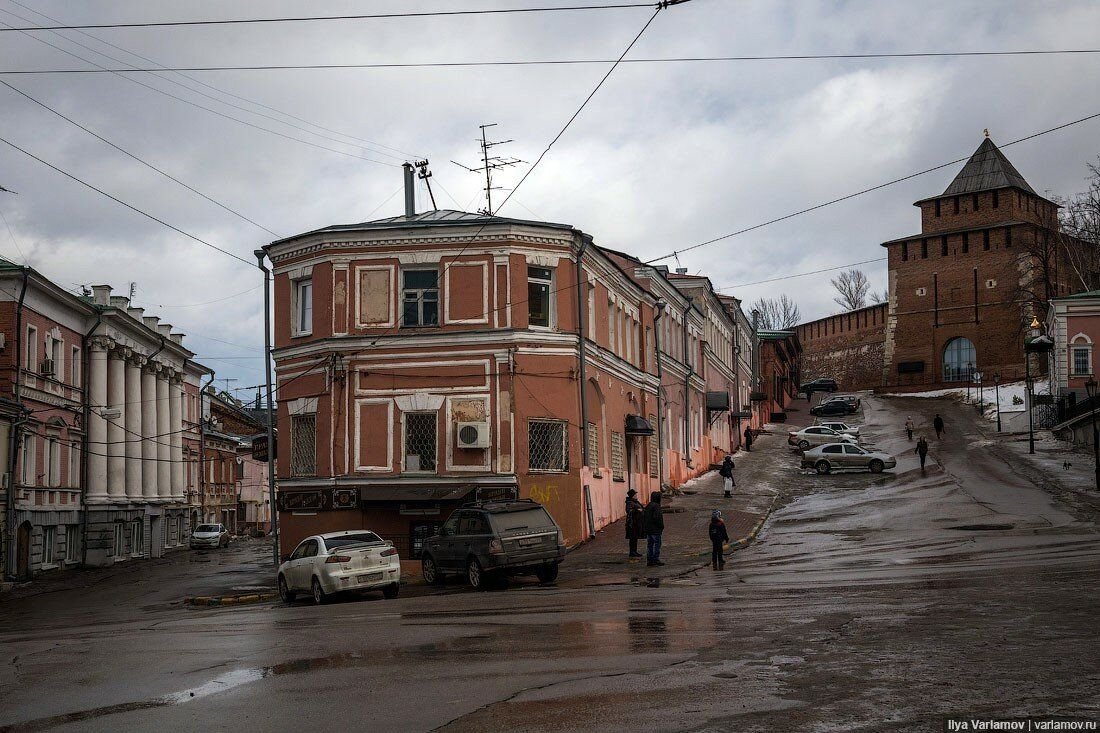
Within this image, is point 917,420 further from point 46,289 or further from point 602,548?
point 46,289

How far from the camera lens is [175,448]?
6128 cm

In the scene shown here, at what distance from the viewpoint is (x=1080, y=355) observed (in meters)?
58.6

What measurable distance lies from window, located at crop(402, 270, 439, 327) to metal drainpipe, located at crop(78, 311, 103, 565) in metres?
23.1

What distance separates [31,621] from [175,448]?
130 feet

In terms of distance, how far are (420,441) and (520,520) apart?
8.16m

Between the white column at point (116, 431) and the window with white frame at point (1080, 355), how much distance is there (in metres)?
49.0

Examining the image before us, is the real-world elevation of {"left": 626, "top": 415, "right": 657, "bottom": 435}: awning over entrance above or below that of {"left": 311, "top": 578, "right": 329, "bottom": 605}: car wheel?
above

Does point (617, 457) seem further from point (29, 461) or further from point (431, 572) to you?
point (29, 461)

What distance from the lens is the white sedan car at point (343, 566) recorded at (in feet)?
73.4

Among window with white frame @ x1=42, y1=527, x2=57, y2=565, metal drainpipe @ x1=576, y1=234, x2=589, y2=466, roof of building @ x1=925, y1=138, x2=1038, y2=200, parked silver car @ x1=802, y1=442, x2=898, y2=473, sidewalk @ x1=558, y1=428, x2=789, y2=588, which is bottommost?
window with white frame @ x1=42, y1=527, x2=57, y2=565

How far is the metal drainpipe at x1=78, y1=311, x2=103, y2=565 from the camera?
4688 centimetres

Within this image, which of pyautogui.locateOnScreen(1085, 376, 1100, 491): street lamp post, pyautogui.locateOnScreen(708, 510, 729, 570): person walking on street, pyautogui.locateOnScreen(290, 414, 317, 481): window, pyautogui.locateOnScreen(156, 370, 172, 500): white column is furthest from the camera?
pyautogui.locateOnScreen(156, 370, 172, 500): white column

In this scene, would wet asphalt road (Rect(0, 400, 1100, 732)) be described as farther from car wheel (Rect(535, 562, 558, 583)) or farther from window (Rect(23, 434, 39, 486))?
window (Rect(23, 434, 39, 486))

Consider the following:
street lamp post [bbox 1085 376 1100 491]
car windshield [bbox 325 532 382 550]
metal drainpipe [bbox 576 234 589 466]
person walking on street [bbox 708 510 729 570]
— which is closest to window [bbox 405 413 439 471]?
metal drainpipe [bbox 576 234 589 466]
